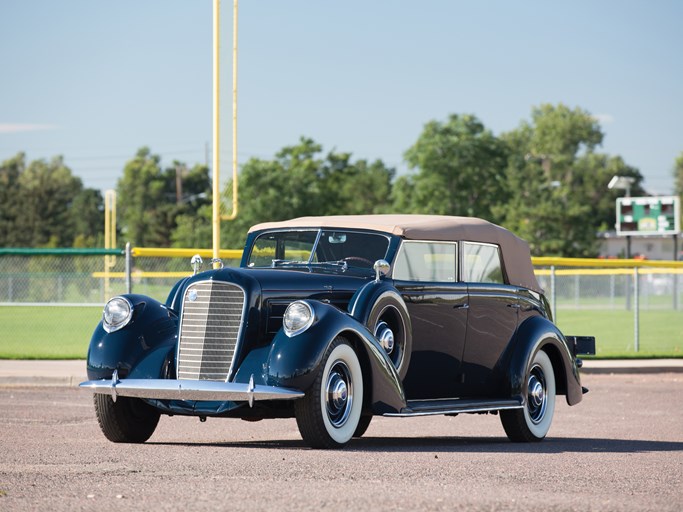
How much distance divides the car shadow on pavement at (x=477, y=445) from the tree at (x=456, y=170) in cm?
6396

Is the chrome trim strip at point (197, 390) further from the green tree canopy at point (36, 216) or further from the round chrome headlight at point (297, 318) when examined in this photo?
the green tree canopy at point (36, 216)

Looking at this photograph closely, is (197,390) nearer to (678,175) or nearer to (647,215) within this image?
(647,215)

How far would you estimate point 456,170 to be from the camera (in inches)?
3029

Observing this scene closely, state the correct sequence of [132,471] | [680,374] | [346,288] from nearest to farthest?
1. [132,471]
2. [346,288]
3. [680,374]

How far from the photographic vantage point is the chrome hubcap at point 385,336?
33.8ft

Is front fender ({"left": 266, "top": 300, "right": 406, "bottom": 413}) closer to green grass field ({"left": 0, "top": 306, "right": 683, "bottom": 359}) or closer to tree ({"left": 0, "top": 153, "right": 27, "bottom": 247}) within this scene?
green grass field ({"left": 0, "top": 306, "right": 683, "bottom": 359})

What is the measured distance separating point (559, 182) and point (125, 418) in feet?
277

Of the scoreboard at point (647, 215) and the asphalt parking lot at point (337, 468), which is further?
the scoreboard at point (647, 215)

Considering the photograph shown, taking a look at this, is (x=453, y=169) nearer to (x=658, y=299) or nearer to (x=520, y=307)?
(x=658, y=299)

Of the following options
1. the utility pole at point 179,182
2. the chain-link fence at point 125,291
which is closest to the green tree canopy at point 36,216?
→ the utility pole at point 179,182

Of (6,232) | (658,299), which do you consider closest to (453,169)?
(658,299)

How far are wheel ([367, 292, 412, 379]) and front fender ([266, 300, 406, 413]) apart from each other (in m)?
0.36

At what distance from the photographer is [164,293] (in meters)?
27.0

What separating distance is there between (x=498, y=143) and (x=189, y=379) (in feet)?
231
